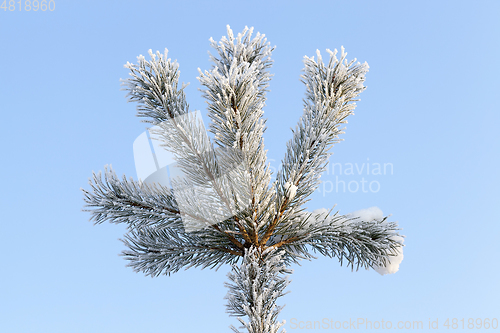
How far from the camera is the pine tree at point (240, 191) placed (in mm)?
1835

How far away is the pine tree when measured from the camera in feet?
6.02

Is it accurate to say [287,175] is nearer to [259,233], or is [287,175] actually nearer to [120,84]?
[259,233]

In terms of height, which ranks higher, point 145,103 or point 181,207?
point 145,103

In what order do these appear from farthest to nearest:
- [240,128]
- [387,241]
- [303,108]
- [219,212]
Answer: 1. [387,241]
2. [303,108]
3. [219,212]
4. [240,128]

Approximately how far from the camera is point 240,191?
1925 mm

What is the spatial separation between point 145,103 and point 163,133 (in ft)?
0.56

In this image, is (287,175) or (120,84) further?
(287,175)

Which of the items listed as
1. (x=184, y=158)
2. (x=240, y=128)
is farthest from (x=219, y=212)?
(x=240, y=128)

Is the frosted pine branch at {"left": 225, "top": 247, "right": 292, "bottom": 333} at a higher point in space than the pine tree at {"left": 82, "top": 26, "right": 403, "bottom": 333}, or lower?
lower

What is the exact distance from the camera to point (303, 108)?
212cm

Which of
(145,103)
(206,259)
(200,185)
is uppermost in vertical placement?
(145,103)

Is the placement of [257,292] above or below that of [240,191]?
below

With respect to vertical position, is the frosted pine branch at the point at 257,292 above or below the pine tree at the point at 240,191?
below

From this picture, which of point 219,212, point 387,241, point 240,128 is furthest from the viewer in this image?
point 387,241
